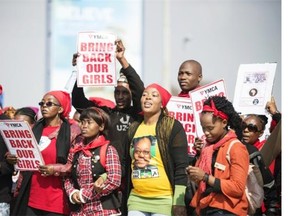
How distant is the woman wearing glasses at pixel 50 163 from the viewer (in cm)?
771

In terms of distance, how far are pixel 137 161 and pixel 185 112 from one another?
3.24 feet

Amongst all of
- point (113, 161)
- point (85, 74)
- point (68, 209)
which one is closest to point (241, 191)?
point (113, 161)

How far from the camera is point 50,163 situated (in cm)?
780

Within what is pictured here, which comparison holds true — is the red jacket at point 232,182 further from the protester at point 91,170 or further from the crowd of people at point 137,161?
the protester at point 91,170

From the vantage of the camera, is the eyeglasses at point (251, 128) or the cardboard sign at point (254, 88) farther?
the eyeglasses at point (251, 128)

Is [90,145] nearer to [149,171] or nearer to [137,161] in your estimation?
[137,161]

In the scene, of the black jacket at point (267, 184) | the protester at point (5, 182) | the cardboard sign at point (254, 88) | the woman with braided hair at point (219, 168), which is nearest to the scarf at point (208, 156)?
the woman with braided hair at point (219, 168)

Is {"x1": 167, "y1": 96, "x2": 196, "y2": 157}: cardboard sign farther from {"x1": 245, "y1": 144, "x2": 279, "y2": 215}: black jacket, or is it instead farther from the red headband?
the red headband

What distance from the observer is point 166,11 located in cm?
1795

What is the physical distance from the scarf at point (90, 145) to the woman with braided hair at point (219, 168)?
103 cm

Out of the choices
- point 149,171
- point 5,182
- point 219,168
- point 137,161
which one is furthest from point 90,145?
point 219,168

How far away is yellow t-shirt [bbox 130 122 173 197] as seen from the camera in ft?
24.0

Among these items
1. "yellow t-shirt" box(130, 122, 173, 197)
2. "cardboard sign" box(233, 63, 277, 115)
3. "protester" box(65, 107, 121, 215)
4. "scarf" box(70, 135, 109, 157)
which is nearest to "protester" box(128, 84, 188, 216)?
"yellow t-shirt" box(130, 122, 173, 197)
